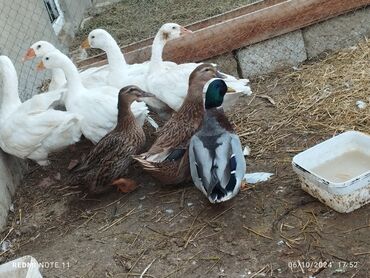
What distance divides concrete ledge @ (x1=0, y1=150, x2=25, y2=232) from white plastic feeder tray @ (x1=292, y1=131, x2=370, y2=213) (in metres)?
2.20

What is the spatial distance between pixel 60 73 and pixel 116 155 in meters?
1.51

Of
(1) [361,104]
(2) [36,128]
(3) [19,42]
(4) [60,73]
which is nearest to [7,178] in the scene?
(2) [36,128]

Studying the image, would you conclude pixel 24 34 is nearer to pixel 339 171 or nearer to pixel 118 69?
pixel 118 69

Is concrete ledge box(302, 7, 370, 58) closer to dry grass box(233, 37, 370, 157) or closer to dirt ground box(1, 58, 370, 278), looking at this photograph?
dry grass box(233, 37, 370, 157)

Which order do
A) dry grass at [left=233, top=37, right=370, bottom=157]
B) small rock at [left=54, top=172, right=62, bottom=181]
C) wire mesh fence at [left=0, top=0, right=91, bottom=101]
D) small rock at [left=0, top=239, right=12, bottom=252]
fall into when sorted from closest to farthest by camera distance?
small rock at [left=0, top=239, right=12, bottom=252]
dry grass at [left=233, top=37, right=370, bottom=157]
small rock at [left=54, top=172, right=62, bottom=181]
wire mesh fence at [left=0, top=0, right=91, bottom=101]

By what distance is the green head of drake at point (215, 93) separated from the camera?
12.7 ft

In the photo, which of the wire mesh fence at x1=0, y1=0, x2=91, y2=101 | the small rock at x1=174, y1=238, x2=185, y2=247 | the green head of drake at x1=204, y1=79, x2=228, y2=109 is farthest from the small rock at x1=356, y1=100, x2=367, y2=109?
the wire mesh fence at x1=0, y1=0, x2=91, y2=101

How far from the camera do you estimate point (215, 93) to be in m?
3.90

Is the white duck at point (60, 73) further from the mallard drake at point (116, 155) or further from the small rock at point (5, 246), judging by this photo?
the small rock at point (5, 246)

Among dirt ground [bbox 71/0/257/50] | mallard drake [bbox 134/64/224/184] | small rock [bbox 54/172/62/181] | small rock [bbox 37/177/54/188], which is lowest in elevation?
small rock [bbox 37/177/54/188]

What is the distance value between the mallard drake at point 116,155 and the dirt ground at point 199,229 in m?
0.13

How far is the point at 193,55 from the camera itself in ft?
17.8

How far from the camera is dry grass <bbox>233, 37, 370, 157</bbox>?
14.5 ft

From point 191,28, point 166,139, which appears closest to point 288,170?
point 166,139
